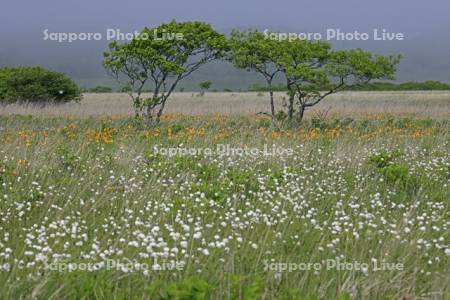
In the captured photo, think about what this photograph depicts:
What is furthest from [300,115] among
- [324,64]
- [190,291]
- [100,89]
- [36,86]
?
[100,89]

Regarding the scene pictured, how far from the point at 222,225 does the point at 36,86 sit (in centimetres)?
2665

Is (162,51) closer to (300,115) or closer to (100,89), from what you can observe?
(300,115)

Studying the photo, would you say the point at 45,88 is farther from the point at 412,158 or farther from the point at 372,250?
the point at 372,250

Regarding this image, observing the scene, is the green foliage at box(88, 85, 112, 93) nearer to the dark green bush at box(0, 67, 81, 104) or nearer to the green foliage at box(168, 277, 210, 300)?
the dark green bush at box(0, 67, 81, 104)

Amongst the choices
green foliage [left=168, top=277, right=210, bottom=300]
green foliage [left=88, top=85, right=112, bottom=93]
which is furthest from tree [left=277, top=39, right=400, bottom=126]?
green foliage [left=88, top=85, right=112, bottom=93]

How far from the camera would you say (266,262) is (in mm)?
4180

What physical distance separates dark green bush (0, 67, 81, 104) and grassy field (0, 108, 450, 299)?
21.0 metres

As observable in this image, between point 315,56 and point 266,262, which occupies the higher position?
point 315,56

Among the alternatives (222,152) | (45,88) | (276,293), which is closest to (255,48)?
(222,152)

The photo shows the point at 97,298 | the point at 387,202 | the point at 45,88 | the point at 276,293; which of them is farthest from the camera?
the point at 45,88

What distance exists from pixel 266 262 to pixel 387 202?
2959 mm

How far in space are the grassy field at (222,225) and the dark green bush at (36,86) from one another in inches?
825

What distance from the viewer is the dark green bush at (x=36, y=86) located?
2870 cm

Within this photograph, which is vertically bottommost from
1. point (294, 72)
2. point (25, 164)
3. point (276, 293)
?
point (276, 293)
